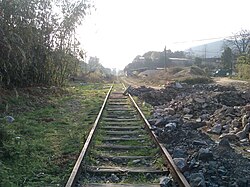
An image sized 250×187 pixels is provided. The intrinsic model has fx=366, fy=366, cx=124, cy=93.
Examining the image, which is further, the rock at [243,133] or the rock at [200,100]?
the rock at [200,100]

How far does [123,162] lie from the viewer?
21.0 feet

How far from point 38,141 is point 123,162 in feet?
7.53

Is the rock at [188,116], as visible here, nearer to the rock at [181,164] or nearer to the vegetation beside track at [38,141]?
the vegetation beside track at [38,141]

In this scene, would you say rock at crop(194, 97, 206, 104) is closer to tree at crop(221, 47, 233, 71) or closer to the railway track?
the railway track

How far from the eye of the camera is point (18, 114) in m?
11.3

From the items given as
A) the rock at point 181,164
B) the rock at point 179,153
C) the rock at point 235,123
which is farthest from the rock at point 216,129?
the rock at point 181,164

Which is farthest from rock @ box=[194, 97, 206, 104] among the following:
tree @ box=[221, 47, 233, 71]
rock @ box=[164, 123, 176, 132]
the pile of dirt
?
tree @ box=[221, 47, 233, 71]

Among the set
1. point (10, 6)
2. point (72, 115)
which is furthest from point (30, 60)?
point (72, 115)

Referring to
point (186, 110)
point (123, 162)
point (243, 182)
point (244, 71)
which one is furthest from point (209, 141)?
point (244, 71)

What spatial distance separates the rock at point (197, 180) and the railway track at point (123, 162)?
0.58ft

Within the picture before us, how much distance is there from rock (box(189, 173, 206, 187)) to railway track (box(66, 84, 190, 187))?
18 cm

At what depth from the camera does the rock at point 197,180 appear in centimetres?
486

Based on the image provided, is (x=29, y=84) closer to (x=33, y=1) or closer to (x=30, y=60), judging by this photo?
(x=30, y=60)

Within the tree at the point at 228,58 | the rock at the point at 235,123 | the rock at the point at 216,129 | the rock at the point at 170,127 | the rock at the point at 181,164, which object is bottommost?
the rock at the point at 216,129
